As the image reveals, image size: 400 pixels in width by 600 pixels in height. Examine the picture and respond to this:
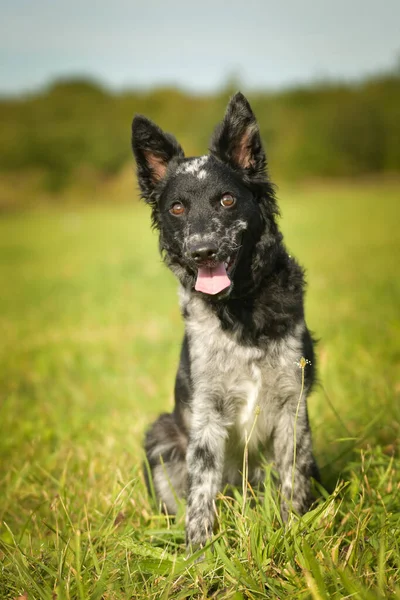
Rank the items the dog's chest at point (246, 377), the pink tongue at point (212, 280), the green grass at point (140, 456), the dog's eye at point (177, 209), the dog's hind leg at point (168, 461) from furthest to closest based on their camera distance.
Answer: the dog's hind leg at point (168, 461) → the dog's eye at point (177, 209) → the dog's chest at point (246, 377) → the pink tongue at point (212, 280) → the green grass at point (140, 456)

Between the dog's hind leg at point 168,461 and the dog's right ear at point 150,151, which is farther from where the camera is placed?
the dog's hind leg at point 168,461

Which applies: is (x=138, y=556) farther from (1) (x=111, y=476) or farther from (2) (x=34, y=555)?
(1) (x=111, y=476)

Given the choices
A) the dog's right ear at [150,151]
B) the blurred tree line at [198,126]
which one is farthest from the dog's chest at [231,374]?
the blurred tree line at [198,126]

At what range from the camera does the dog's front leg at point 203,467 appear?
11.2 feet

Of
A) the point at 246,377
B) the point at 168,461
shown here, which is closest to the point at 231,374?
the point at 246,377

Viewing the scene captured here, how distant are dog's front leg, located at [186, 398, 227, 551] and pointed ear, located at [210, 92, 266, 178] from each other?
5.32 feet

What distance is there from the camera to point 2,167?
170 feet

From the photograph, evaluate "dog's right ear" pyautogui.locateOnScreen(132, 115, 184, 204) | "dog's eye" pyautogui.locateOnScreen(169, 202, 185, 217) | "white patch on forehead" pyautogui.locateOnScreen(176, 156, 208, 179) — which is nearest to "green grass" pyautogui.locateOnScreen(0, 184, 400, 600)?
"dog's eye" pyautogui.locateOnScreen(169, 202, 185, 217)

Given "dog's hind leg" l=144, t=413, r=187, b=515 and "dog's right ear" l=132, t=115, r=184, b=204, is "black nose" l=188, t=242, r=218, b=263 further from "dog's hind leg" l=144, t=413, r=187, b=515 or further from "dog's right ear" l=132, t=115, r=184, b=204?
"dog's hind leg" l=144, t=413, r=187, b=515

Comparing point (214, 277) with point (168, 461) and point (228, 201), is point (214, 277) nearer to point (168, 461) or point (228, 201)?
point (228, 201)

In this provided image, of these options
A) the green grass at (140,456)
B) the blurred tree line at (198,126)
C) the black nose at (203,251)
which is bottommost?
the green grass at (140,456)

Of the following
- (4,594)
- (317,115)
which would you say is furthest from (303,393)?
(317,115)

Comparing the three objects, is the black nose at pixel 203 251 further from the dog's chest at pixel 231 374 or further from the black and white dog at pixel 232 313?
the dog's chest at pixel 231 374

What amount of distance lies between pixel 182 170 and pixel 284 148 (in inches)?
1878
